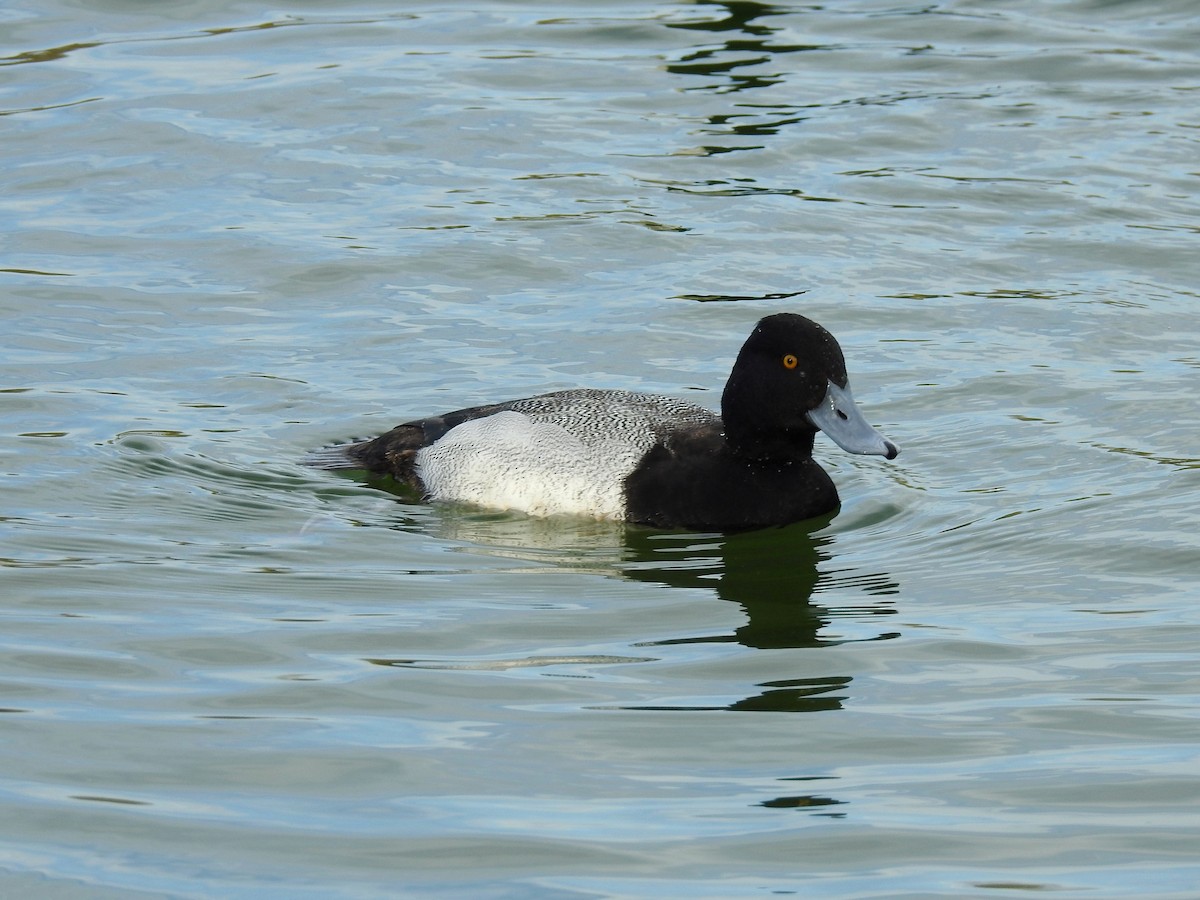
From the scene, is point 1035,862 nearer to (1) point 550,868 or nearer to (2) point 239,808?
(1) point 550,868

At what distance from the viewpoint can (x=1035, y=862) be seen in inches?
214

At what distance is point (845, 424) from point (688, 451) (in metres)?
0.78

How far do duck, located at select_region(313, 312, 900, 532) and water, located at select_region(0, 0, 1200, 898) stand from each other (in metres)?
0.16

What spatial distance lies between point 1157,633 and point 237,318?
21.9 feet

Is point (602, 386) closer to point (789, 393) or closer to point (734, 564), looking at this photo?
point (789, 393)

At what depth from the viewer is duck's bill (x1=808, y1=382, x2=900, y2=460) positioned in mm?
8828

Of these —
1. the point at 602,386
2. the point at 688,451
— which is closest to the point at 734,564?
the point at 688,451

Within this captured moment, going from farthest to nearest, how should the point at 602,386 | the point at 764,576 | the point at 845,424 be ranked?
1. the point at 602,386
2. the point at 845,424
3. the point at 764,576

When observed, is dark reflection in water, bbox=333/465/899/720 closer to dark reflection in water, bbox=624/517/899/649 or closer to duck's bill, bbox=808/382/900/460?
dark reflection in water, bbox=624/517/899/649

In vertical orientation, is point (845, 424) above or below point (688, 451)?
above

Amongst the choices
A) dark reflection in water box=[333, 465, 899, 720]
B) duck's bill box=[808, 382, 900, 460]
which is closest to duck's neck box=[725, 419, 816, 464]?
duck's bill box=[808, 382, 900, 460]

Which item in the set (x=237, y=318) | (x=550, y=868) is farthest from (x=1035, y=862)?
(x=237, y=318)

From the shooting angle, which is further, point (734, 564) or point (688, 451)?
point (688, 451)

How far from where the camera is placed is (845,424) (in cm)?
899
